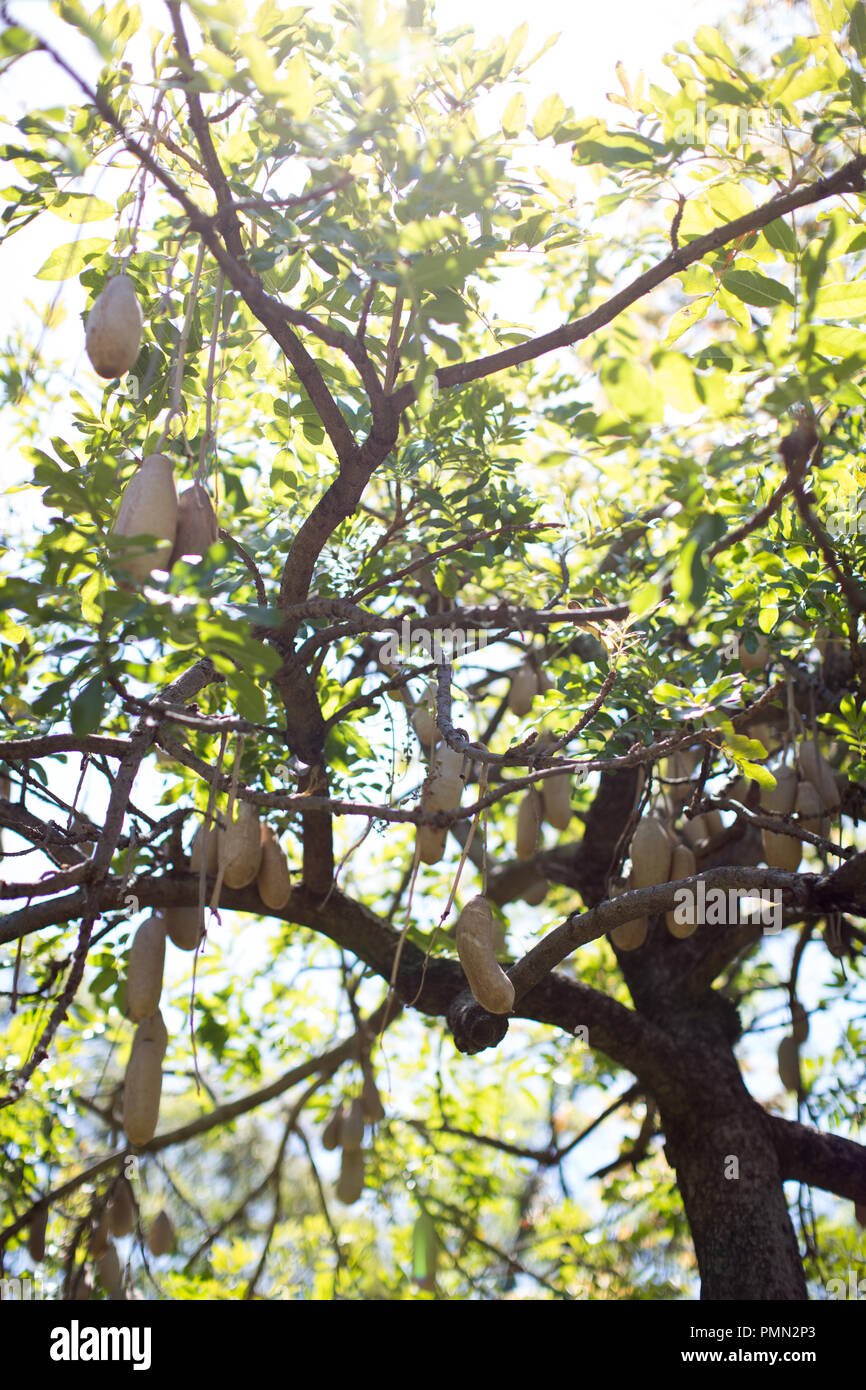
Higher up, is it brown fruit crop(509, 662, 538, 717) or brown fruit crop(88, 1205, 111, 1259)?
brown fruit crop(509, 662, 538, 717)

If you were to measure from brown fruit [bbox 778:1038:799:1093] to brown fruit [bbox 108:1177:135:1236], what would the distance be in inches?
64.3

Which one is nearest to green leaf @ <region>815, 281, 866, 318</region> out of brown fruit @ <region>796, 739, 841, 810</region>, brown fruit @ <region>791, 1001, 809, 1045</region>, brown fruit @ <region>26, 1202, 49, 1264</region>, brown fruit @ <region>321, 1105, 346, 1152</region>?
brown fruit @ <region>796, 739, 841, 810</region>

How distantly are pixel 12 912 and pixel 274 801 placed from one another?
30.1 inches

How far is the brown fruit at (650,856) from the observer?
229 cm

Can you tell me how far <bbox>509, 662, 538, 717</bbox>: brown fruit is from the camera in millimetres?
2533

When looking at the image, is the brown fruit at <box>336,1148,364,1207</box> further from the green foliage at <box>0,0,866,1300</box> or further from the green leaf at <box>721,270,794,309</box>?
the green leaf at <box>721,270,794,309</box>

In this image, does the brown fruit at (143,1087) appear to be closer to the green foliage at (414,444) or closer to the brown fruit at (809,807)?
the green foliage at (414,444)

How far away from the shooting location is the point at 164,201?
215cm

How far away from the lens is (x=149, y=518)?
119 cm

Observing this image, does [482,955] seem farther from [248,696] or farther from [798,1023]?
[798,1023]

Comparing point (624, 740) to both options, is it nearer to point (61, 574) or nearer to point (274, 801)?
point (274, 801)
